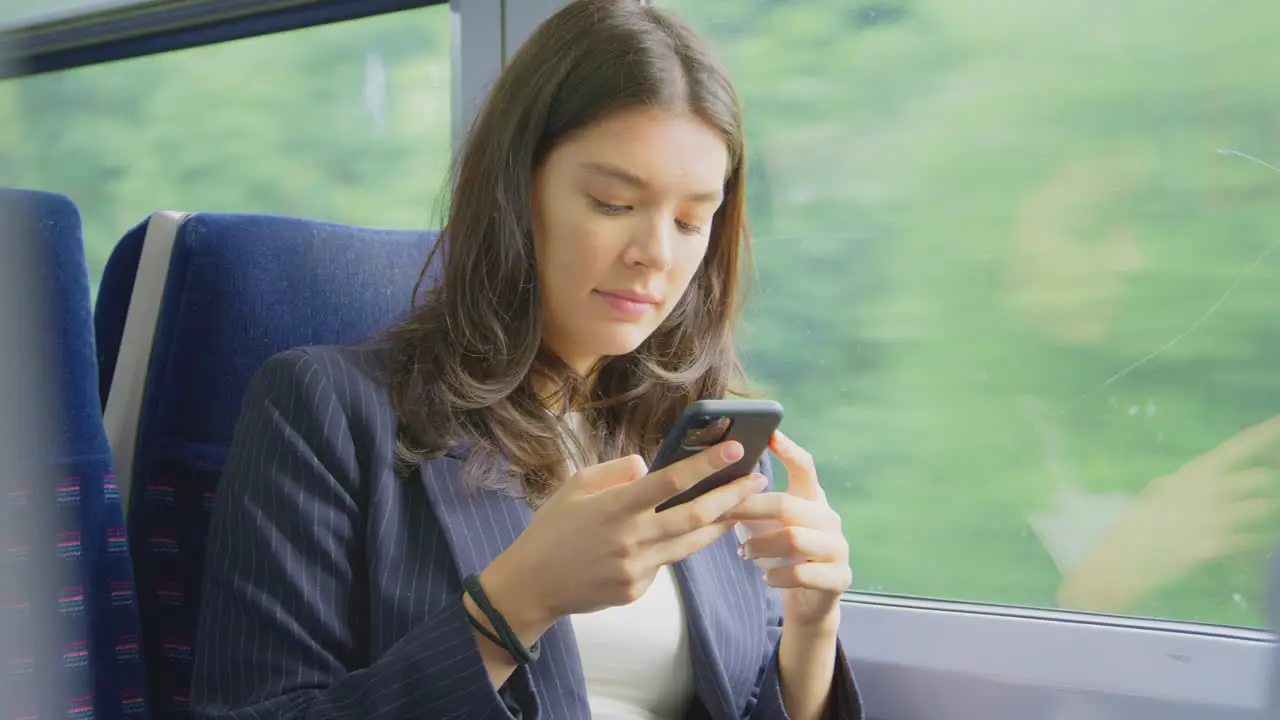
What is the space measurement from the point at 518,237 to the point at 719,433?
16.4 inches

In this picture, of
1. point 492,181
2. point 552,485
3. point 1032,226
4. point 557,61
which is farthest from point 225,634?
point 1032,226

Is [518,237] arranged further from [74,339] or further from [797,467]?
[74,339]

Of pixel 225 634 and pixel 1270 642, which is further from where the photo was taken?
pixel 1270 642

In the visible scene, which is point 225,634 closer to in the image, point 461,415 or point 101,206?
point 461,415

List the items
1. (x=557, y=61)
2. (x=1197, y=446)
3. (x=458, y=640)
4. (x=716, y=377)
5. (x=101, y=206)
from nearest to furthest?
1. (x=458, y=640)
2. (x=557, y=61)
3. (x=1197, y=446)
4. (x=716, y=377)
5. (x=101, y=206)

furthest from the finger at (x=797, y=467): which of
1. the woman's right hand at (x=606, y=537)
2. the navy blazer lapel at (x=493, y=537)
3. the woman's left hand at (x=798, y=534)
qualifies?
the navy blazer lapel at (x=493, y=537)

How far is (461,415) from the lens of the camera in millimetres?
1289

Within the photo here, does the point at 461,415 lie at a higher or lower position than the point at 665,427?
higher

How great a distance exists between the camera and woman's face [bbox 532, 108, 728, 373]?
1220 millimetres

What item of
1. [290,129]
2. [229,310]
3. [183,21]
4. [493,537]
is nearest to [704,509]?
[493,537]

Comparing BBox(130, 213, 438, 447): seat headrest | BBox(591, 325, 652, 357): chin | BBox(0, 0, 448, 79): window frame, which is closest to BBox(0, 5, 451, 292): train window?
BBox(0, 0, 448, 79): window frame

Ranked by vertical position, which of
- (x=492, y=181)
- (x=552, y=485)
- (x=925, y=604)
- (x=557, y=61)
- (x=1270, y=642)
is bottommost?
(x=925, y=604)

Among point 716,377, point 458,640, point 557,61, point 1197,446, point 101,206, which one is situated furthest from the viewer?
point 101,206

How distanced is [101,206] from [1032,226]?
1.56m
